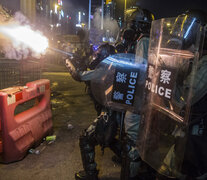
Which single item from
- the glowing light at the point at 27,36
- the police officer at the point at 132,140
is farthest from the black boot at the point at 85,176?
the glowing light at the point at 27,36

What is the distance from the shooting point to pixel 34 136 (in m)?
3.90

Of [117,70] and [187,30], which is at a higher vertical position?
[187,30]

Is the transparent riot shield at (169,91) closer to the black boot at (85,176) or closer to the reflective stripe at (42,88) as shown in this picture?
the black boot at (85,176)

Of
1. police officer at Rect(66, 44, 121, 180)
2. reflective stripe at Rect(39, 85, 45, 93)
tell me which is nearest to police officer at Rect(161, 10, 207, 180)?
police officer at Rect(66, 44, 121, 180)

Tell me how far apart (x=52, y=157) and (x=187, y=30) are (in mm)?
3179

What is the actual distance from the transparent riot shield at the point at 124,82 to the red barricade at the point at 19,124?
170 cm

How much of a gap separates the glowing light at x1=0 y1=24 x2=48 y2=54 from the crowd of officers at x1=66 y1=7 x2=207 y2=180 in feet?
6.79

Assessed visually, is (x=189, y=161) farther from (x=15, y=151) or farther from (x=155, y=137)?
(x=15, y=151)

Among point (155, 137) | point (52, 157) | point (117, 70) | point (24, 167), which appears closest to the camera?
point (155, 137)

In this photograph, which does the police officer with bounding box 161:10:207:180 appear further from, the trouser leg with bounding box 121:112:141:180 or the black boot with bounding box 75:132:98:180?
the black boot with bounding box 75:132:98:180

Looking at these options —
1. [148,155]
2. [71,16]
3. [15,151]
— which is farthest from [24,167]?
[71,16]

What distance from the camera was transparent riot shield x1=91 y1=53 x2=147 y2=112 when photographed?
8.10 ft

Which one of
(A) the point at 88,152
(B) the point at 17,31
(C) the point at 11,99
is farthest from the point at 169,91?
(B) the point at 17,31

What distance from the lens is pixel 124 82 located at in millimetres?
2502
